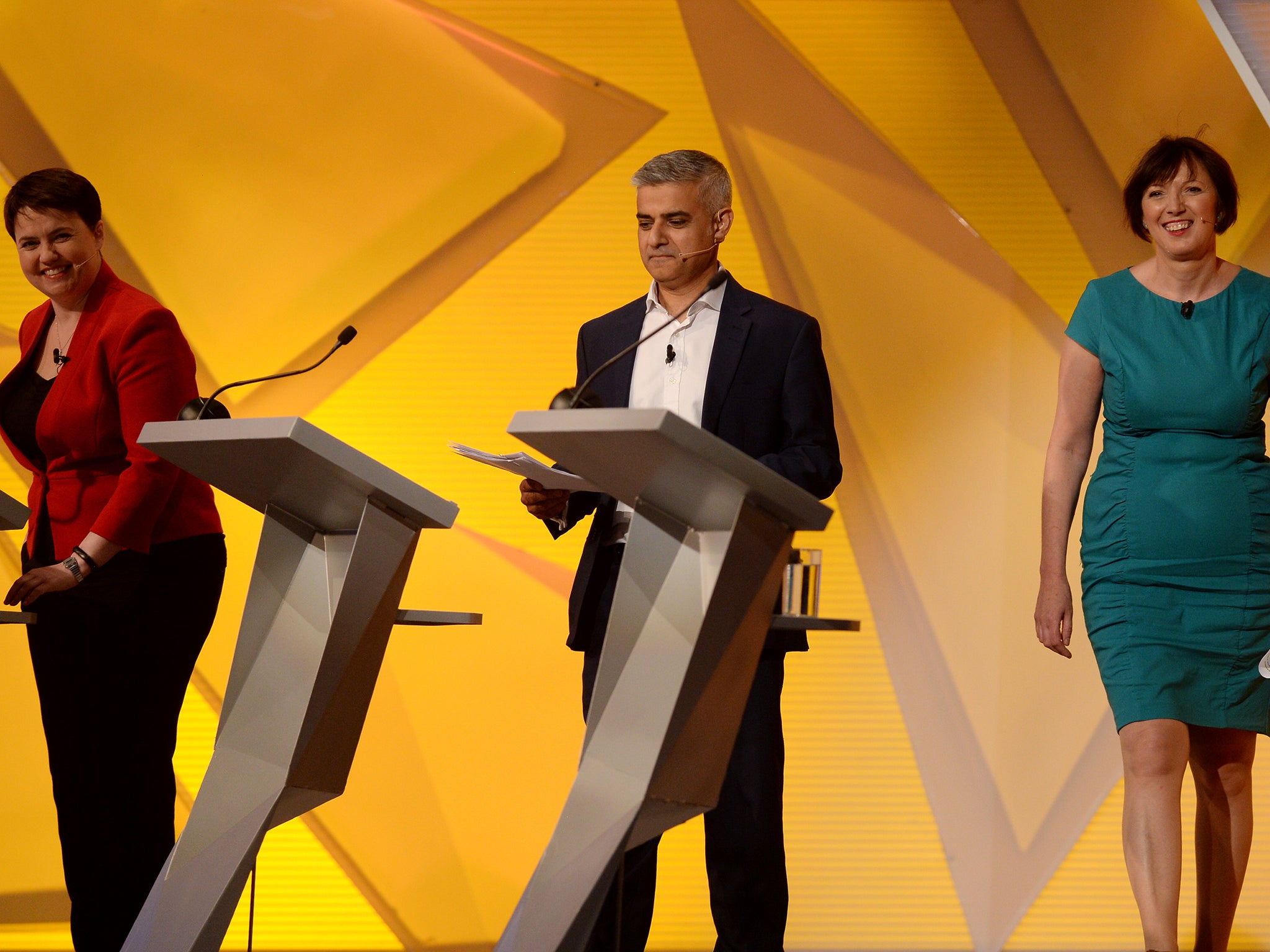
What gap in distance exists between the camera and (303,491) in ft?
6.24

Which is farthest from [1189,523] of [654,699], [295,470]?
[295,470]

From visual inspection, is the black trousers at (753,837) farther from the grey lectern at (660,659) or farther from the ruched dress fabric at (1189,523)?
the ruched dress fabric at (1189,523)

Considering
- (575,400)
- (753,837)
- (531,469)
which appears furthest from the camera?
(753,837)

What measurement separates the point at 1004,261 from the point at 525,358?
4.56ft

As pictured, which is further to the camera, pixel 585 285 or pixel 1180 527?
pixel 585 285

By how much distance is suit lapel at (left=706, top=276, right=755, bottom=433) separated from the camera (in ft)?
7.60

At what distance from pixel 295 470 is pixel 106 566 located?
2.67 feet

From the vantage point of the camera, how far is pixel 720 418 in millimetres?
2311

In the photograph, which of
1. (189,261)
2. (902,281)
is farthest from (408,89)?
(902,281)

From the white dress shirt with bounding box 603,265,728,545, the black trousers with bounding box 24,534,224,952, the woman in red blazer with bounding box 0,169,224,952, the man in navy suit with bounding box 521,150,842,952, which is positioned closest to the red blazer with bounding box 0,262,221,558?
the woman in red blazer with bounding box 0,169,224,952

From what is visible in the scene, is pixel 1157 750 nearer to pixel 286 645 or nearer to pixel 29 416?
pixel 286 645

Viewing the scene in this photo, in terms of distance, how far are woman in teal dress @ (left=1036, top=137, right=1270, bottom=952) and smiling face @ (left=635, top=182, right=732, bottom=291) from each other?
797 mm

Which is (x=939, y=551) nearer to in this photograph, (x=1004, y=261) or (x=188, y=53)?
(x=1004, y=261)

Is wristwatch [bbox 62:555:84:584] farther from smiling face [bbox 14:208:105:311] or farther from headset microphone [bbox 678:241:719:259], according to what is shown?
headset microphone [bbox 678:241:719:259]
